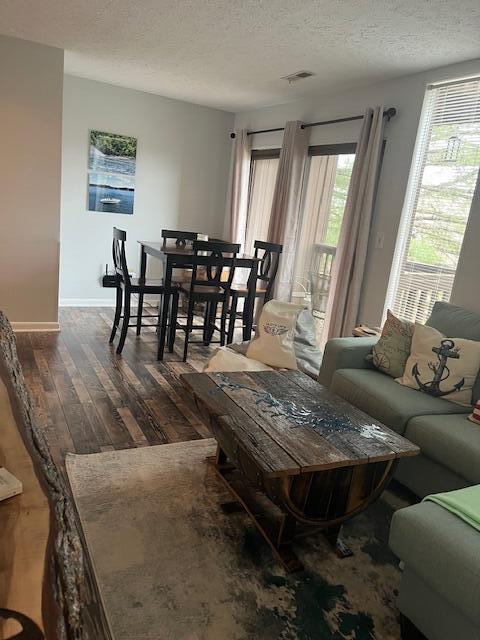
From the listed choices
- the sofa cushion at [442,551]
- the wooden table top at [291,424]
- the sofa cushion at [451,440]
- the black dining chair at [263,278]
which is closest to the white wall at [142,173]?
the black dining chair at [263,278]

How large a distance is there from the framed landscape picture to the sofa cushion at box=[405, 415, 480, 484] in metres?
4.41

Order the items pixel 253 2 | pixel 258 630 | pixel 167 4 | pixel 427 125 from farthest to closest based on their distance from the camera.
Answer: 1. pixel 427 125
2. pixel 167 4
3. pixel 253 2
4. pixel 258 630

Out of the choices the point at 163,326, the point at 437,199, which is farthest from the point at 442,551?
the point at 163,326

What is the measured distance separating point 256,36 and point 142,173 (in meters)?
2.83

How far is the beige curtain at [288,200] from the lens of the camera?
15.5ft

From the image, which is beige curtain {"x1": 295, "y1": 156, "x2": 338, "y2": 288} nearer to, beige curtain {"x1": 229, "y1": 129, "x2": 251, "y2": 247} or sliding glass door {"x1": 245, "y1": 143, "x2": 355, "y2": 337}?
sliding glass door {"x1": 245, "y1": 143, "x2": 355, "y2": 337}

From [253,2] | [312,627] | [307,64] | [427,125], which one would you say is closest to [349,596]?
[312,627]

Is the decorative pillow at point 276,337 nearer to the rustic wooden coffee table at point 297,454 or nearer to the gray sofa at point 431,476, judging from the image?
the gray sofa at point 431,476

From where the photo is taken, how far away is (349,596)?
5.63ft

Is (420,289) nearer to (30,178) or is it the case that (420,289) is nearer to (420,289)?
(420,289)

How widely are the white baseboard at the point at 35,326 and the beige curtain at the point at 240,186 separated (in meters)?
2.47

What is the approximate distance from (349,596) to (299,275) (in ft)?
12.0

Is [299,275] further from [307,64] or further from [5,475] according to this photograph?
[5,475]

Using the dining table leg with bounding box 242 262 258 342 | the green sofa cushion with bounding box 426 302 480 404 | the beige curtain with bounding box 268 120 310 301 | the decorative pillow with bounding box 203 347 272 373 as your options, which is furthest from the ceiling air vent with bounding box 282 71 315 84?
the decorative pillow with bounding box 203 347 272 373
